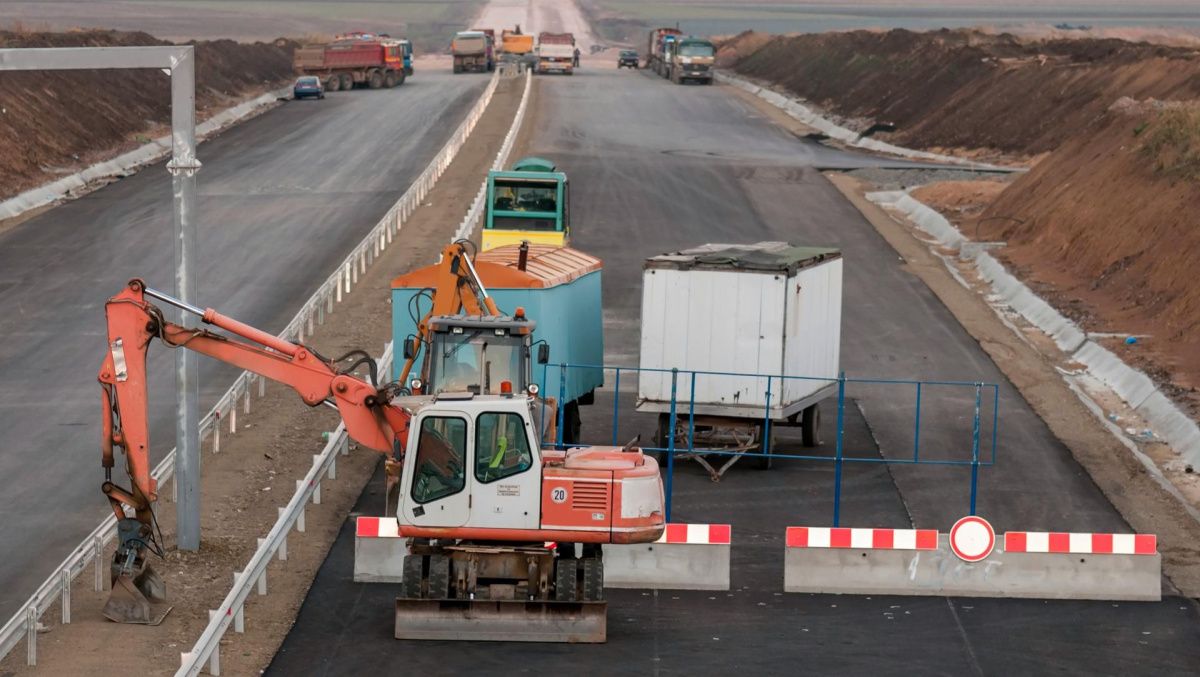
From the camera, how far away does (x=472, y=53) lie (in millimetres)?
110438

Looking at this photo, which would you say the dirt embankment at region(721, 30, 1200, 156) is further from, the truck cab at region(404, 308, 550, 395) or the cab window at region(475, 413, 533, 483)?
the cab window at region(475, 413, 533, 483)

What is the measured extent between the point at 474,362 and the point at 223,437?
29.2 feet

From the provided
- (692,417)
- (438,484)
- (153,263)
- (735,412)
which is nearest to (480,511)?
(438,484)

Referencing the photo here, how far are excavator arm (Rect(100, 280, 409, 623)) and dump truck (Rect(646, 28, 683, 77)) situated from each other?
9333 centimetres

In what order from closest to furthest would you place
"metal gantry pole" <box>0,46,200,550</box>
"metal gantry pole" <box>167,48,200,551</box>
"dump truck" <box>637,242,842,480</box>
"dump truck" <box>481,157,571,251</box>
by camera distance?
"metal gantry pole" <box>0,46,200,550</box>
"metal gantry pole" <box>167,48,200,551</box>
"dump truck" <box>637,242,842,480</box>
"dump truck" <box>481,157,571,251</box>

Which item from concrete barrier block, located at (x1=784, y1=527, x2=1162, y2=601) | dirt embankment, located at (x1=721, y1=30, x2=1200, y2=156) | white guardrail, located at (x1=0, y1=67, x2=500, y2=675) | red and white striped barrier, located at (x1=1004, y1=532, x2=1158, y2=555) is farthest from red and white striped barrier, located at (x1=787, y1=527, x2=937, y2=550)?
dirt embankment, located at (x1=721, y1=30, x2=1200, y2=156)

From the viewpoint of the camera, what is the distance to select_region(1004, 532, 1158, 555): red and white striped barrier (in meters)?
20.5

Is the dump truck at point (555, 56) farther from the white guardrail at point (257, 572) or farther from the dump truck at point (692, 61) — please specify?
the white guardrail at point (257, 572)

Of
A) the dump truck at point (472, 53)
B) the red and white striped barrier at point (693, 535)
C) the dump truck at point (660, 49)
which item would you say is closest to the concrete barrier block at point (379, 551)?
the red and white striped barrier at point (693, 535)

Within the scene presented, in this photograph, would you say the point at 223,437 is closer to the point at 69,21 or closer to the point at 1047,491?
the point at 1047,491

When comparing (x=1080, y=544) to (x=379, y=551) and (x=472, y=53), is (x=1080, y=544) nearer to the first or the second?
(x=379, y=551)

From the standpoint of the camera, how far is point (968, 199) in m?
55.7

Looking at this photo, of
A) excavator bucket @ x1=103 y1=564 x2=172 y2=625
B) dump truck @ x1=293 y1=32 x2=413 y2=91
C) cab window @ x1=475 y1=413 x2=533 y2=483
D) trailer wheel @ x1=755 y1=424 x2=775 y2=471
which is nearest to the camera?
cab window @ x1=475 y1=413 x2=533 y2=483

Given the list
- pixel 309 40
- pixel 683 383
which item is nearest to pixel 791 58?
pixel 309 40
